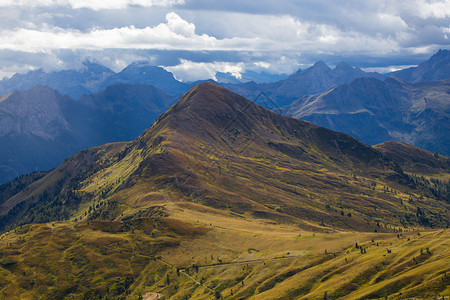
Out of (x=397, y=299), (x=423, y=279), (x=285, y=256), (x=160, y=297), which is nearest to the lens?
(x=397, y=299)

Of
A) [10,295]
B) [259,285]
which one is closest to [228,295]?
[259,285]

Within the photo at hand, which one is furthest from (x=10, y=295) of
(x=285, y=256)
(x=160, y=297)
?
(x=285, y=256)

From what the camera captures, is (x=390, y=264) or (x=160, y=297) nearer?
(x=390, y=264)

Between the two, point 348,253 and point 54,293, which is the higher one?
point 348,253

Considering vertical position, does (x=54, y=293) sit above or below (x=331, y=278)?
below

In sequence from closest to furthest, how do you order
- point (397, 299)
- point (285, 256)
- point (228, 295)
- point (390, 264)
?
1. point (397, 299)
2. point (390, 264)
3. point (228, 295)
4. point (285, 256)

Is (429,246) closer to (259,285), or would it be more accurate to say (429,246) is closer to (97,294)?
(259,285)

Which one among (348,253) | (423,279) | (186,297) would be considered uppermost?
(423,279)

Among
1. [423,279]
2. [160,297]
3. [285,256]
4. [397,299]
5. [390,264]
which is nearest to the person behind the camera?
[397,299]

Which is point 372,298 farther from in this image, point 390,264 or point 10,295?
point 10,295
